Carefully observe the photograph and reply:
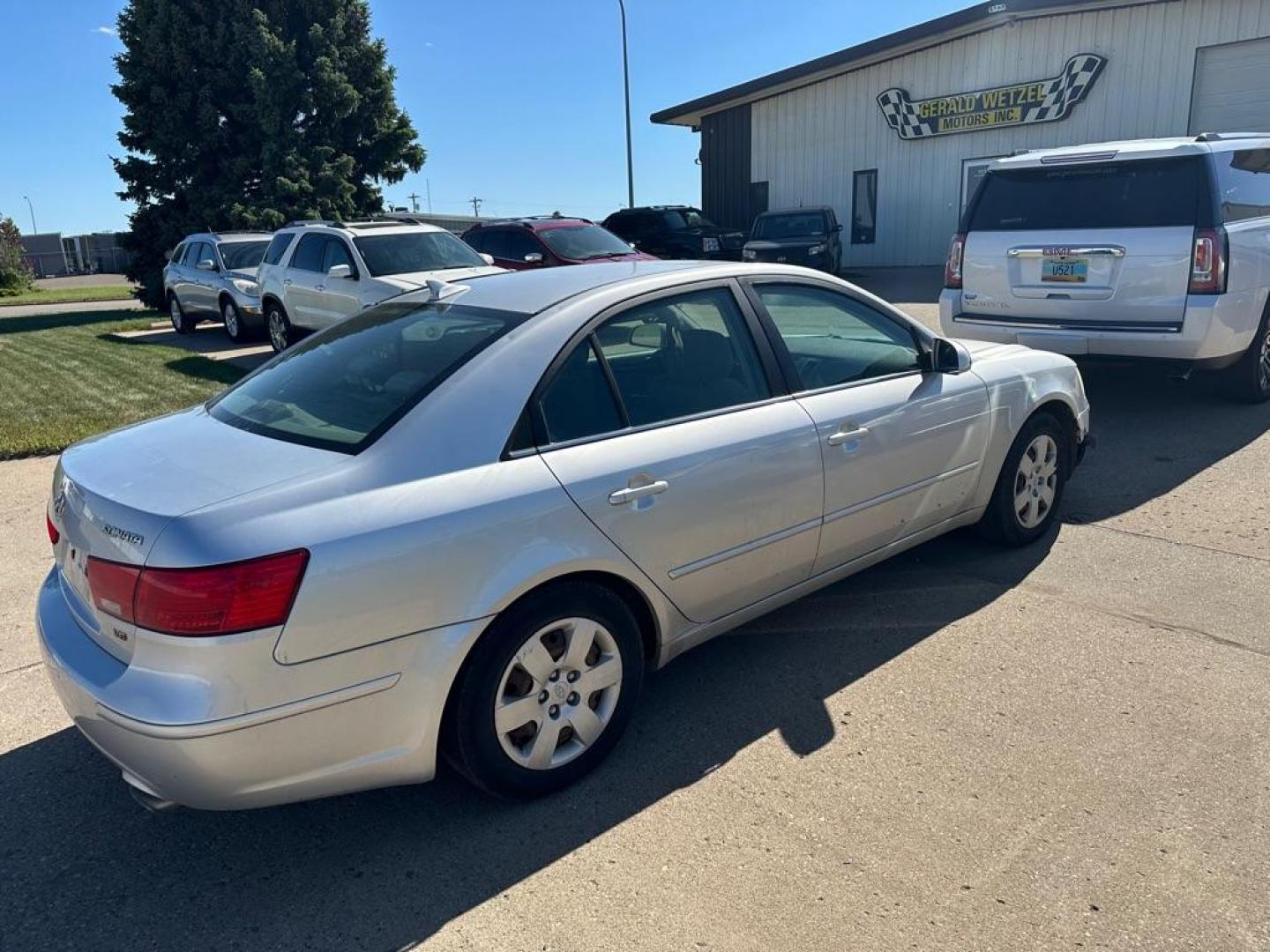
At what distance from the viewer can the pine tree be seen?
21641mm

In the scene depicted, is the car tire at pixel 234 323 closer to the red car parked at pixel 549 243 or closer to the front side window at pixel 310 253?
the front side window at pixel 310 253

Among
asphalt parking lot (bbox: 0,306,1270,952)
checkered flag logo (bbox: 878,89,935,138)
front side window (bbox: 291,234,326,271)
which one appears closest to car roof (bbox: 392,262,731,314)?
asphalt parking lot (bbox: 0,306,1270,952)

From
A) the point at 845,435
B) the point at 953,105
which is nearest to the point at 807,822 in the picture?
the point at 845,435

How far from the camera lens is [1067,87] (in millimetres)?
20328

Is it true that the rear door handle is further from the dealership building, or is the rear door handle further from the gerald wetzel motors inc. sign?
the gerald wetzel motors inc. sign

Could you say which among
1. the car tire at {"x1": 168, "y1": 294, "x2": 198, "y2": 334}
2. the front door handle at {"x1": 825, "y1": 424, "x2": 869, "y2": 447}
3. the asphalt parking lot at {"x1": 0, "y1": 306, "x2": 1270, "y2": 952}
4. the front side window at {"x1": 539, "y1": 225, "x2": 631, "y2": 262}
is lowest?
the asphalt parking lot at {"x1": 0, "y1": 306, "x2": 1270, "y2": 952}

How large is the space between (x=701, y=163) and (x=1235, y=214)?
24.9 metres

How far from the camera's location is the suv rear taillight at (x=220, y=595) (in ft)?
7.51

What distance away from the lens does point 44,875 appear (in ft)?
8.80

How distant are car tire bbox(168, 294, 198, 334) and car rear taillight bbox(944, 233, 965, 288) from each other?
43.7 feet

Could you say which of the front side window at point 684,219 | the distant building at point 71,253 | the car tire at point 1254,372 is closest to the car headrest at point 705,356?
the car tire at point 1254,372

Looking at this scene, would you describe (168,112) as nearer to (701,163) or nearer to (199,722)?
(701,163)

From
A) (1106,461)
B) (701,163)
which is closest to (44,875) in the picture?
(1106,461)

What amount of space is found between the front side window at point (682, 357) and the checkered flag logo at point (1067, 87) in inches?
802
